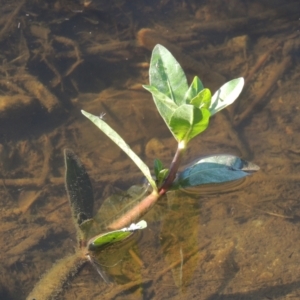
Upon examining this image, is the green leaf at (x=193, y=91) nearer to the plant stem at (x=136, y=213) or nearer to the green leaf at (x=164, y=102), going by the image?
the green leaf at (x=164, y=102)

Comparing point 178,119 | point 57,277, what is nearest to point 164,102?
point 178,119

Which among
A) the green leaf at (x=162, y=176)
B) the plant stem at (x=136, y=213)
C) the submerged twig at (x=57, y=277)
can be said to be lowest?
the submerged twig at (x=57, y=277)

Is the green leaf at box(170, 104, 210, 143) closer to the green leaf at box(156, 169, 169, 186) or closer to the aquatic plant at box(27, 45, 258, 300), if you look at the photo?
the aquatic plant at box(27, 45, 258, 300)

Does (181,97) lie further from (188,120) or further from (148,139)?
(148,139)

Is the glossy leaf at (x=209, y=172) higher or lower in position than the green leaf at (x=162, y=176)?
lower

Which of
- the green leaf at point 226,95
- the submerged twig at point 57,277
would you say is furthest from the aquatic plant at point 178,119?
the submerged twig at point 57,277

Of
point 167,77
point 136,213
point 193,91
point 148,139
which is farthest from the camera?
Answer: point 148,139
